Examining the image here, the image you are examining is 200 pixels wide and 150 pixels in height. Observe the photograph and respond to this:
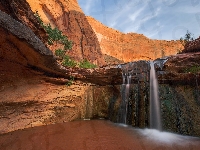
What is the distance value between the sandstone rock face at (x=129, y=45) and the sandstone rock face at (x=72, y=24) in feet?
54.7

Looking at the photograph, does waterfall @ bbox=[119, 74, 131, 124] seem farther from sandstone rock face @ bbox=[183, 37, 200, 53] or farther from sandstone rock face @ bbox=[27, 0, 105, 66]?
sandstone rock face @ bbox=[27, 0, 105, 66]

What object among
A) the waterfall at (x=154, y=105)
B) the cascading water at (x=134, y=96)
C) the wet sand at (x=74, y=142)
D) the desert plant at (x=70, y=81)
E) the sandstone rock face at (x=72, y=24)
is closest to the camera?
the wet sand at (x=74, y=142)

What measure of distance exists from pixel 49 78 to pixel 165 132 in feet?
17.1

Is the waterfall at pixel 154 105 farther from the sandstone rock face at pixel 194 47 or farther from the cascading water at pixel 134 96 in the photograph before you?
the sandstone rock face at pixel 194 47

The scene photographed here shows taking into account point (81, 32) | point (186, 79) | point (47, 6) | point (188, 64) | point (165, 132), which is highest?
point (47, 6)

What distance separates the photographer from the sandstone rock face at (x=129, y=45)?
46094 mm

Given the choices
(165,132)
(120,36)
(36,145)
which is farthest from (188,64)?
(120,36)

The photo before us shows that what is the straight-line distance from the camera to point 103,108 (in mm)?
8383

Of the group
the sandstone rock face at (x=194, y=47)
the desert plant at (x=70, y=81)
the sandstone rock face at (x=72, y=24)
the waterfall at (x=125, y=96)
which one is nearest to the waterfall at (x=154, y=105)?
the waterfall at (x=125, y=96)

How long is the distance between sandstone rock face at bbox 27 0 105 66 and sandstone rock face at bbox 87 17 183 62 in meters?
16.7

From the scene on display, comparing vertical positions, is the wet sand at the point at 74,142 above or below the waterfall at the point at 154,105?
below

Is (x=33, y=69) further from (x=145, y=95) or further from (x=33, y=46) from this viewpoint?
(x=145, y=95)

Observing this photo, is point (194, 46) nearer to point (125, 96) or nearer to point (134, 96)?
point (134, 96)

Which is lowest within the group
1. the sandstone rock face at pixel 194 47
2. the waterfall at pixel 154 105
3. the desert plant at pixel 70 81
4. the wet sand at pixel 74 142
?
the wet sand at pixel 74 142
